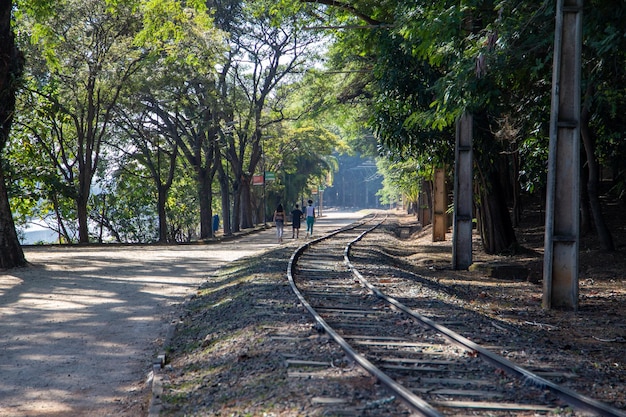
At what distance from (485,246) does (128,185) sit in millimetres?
33445

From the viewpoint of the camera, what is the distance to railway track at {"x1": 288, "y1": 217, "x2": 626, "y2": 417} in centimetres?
561

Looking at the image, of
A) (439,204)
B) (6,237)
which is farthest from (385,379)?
(439,204)

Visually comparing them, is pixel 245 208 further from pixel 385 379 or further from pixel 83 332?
pixel 385 379

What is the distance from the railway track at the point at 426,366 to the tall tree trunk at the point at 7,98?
9053 mm

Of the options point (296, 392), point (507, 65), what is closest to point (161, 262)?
point (507, 65)

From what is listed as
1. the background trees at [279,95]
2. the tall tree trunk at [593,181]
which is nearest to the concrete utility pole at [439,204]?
the background trees at [279,95]

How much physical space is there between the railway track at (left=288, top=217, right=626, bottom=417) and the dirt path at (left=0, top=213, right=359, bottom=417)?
7.19 feet

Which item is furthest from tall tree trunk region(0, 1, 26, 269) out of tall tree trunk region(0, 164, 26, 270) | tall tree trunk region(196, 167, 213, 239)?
tall tree trunk region(196, 167, 213, 239)

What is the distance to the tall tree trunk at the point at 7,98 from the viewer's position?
17859 millimetres

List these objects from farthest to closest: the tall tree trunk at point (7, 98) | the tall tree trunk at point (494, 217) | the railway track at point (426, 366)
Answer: the tall tree trunk at point (494, 217) → the tall tree trunk at point (7, 98) → the railway track at point (426, 366)

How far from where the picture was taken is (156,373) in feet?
25.0

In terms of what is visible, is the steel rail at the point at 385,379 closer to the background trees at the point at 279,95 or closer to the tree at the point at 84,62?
the background trees at the point at 279,95

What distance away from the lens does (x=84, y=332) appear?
10227mm

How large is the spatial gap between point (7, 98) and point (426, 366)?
1494 cm
